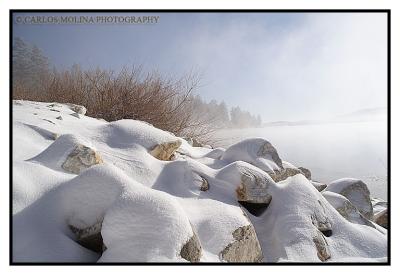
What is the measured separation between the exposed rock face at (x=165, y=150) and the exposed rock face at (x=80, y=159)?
0.46m

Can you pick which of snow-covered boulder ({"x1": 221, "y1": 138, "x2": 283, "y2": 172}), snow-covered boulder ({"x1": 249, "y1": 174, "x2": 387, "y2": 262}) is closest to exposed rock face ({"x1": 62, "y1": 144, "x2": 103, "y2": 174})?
snow-covered boulder ({"x1": 249, "y1": 174, "x2": 387, "y2": 262})

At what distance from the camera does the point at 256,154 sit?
9.18 ft

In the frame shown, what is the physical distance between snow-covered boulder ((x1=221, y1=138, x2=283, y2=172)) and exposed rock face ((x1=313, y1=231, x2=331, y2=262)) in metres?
0.83

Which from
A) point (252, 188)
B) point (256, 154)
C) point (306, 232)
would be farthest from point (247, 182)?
point (256, 154)

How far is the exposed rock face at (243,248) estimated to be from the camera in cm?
163

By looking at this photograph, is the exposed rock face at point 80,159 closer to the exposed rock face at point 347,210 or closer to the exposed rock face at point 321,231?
the exposed rock face at point 321,231

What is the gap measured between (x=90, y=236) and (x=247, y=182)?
1.01 metres

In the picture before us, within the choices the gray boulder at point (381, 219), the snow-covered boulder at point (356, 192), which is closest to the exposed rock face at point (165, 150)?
the snow-covered boulder at point (356, 192)

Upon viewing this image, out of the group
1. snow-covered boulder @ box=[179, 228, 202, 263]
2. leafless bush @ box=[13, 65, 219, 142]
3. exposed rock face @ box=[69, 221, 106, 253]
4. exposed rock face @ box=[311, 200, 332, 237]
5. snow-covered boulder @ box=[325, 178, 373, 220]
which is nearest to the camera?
snow-covered boulder @ box=[179, 228, 202, 263]

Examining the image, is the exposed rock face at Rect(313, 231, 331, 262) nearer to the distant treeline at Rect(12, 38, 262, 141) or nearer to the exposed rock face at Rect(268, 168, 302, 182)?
the exposed rock face at Rect(268, 168, 302, 182)

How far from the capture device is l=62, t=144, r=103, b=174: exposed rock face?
1.94 m
